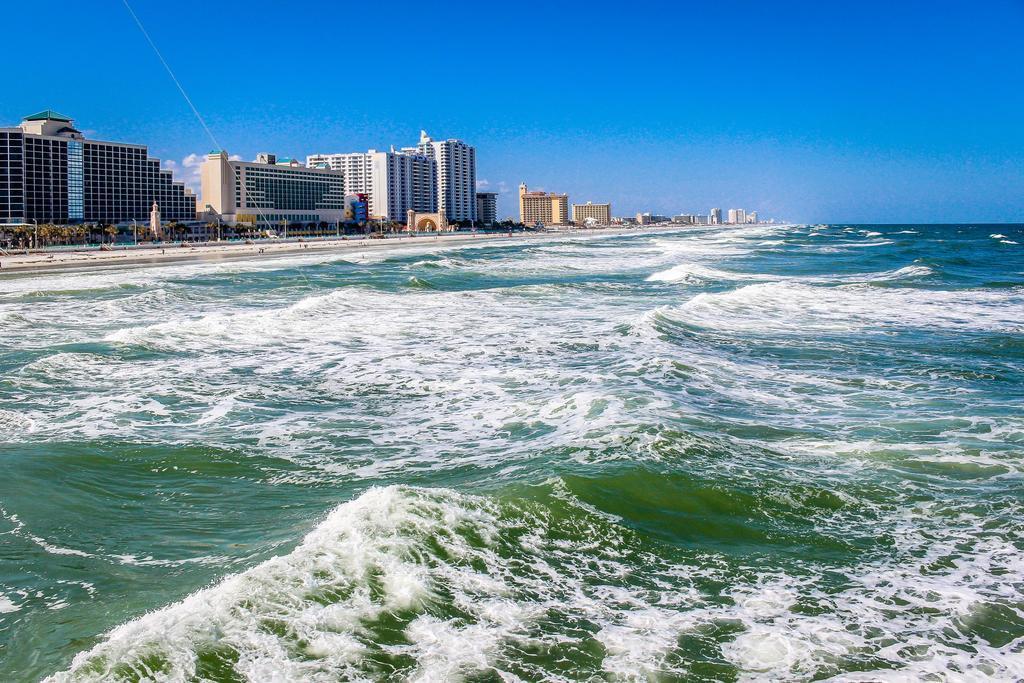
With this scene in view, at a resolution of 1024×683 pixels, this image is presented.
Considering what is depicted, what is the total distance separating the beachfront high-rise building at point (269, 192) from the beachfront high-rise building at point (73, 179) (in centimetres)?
783

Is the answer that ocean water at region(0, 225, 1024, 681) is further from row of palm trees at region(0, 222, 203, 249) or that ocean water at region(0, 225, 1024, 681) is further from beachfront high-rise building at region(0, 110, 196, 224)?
beachfront high-rise building at region(0, 110, 196, 224)

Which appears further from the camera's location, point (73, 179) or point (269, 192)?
point (269, 192)

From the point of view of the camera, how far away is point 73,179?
131125 millimetres

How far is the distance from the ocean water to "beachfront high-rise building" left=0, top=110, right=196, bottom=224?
406ft

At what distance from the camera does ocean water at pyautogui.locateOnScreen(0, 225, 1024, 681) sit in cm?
554

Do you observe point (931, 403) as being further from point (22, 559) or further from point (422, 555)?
point (22, 559)

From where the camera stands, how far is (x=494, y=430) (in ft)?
37.4

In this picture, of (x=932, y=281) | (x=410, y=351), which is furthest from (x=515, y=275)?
(x=410, y=351)

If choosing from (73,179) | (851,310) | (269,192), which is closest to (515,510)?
(851,310)

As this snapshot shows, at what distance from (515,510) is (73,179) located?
470ft

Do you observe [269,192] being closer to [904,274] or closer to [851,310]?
[904,274]

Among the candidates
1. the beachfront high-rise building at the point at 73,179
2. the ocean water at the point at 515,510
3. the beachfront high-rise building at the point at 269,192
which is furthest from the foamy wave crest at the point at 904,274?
the beachfront high-rise building at the point at 73,179

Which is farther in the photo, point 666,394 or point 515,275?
point 515,275

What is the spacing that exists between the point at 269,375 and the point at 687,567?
10492 mm
